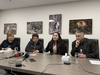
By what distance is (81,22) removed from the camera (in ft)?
9.83

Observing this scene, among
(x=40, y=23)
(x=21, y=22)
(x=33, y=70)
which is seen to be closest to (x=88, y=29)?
(x=40, y=23)

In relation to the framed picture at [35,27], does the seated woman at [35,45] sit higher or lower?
lower

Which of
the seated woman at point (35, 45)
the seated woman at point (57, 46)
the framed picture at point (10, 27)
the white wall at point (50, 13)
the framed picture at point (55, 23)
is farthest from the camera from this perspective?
the framed picture at point (10, 27)

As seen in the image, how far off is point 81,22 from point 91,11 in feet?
1.54

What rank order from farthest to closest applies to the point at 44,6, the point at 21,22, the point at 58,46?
the point at 21,22, the point at 44,6, the point at 58,46

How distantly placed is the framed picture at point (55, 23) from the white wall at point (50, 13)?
0.14 meters

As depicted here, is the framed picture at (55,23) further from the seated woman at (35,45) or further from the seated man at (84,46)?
the seated man at (84,46)

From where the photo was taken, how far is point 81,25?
9.80 ft

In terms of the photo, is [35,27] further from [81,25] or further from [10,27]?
[81,25]

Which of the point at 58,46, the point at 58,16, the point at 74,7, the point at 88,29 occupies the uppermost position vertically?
the point at 74,7

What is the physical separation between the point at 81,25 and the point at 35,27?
1.78 metres

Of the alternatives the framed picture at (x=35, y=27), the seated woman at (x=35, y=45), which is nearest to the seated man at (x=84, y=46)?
the seated woman at (x=35, y=45)

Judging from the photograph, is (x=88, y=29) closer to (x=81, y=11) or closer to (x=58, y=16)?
(x=81, y=11)

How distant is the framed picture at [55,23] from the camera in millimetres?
3270
